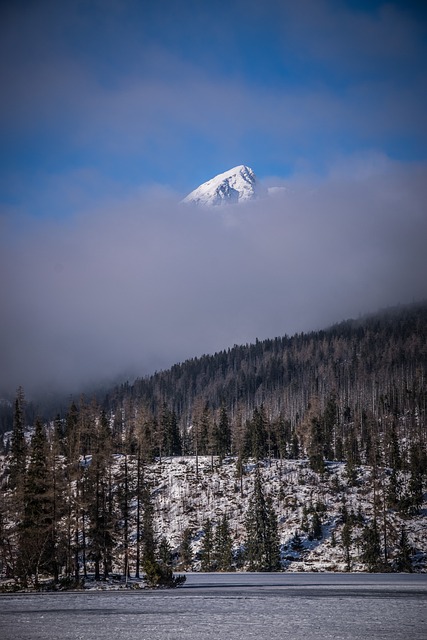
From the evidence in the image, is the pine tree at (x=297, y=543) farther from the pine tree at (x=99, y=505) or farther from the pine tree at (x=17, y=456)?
the pine tree at (x=17, y=456)

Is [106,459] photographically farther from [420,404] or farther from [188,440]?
[420,404]

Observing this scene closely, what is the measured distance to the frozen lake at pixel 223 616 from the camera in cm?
1777

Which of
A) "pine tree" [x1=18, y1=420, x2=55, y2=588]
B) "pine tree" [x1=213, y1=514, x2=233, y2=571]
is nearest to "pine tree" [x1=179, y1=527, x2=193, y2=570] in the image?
"pine tree" [x1=213, y1=514, x2=233, y2=571]

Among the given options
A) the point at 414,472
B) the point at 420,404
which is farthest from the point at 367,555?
the point at 420,404

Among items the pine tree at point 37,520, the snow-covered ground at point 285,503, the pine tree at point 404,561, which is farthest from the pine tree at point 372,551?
the pine tree at point 37,520

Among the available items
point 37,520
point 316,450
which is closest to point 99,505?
point 37,520

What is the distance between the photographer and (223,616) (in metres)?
21.7

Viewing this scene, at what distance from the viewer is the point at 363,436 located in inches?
6171

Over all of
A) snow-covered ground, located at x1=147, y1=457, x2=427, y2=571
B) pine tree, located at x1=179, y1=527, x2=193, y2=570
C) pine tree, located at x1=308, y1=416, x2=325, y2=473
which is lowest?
pine tree, located at x1=179, y1=527, x2=193, y2=570

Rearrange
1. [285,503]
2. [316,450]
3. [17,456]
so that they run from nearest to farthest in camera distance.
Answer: [17,456], [285,503], [316,450]

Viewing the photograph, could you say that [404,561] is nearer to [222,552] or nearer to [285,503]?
[222,552]

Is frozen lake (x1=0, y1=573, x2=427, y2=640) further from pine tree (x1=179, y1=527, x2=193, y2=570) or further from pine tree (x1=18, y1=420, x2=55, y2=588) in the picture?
pine tree (x1=179, y1=527, x2=193, y2=570)

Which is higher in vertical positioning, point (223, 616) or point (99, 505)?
point (99, 505)

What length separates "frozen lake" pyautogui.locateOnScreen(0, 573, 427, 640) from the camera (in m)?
Result: 17.8
